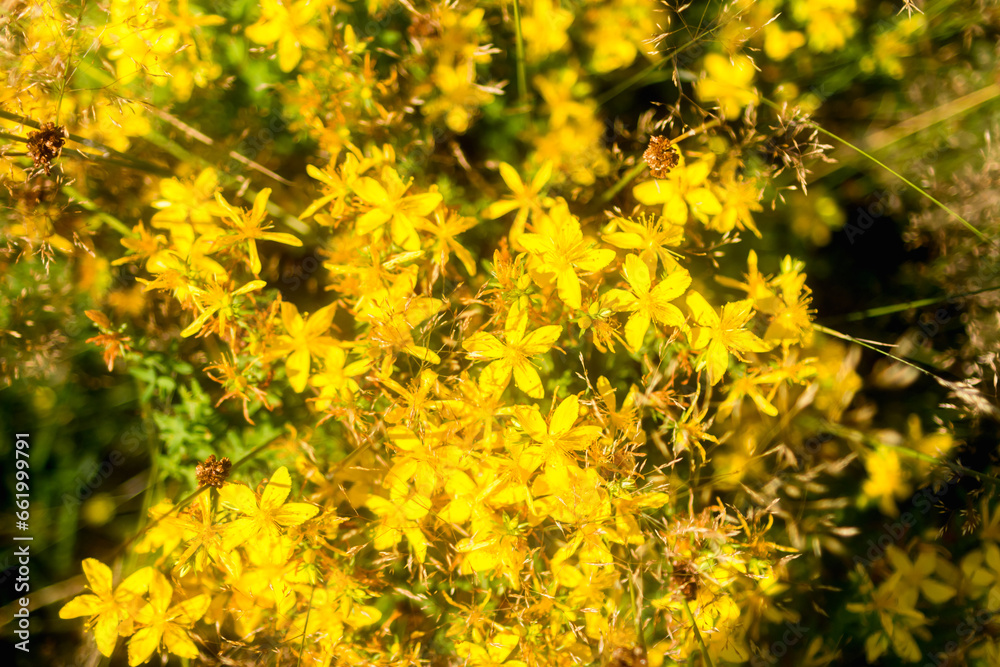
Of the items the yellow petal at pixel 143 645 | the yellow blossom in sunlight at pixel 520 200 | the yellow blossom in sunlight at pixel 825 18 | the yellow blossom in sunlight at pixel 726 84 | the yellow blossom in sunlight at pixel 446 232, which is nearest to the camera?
the yellow petal at pixel 143 645

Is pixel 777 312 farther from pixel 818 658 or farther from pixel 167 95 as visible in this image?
pixel 167 95

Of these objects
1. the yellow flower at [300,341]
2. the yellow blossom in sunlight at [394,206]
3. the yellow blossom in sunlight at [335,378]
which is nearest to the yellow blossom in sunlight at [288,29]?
the yellow blossom in sunlight at [394,206]

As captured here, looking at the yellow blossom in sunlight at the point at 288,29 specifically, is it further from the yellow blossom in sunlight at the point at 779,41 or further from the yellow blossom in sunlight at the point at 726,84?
the yellow blossom in sunlight at the point at 779,41

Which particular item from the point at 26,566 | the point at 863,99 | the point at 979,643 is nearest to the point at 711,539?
the point at 979,643

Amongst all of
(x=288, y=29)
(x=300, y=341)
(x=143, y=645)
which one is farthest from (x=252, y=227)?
(x=143, y=645)

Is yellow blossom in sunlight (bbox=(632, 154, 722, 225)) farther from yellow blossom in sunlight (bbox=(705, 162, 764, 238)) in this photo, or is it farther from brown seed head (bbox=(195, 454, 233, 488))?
brown seed head (bbox=(195, 454, 233, 488))

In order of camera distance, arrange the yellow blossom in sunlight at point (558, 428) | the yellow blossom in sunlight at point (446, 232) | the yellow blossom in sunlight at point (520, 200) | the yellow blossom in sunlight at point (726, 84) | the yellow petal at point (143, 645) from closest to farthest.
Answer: the yellow blossom in sunlight at point (558, 428) < the yellow petal at point (143, 645) < the yellow blossom in sunlight at point (446, 232) < the yellow blossom in sunlight at point (520, 200) < the yellow blossom in sunlight at point (726, 84)
